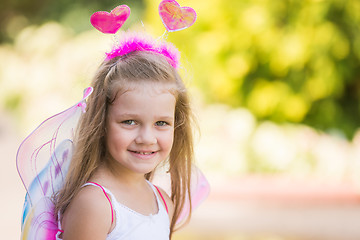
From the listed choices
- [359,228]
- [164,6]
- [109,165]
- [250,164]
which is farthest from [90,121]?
[250,164]

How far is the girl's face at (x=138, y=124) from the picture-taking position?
186cm

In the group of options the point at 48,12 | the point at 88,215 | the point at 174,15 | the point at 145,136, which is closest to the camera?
the point at 88,215

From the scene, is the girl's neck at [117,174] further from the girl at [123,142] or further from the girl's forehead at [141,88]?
the girl's forehead at [141,88]

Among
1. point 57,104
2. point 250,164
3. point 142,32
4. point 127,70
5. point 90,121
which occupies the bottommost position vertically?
point 90,121

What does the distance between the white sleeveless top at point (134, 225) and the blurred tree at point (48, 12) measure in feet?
31.1

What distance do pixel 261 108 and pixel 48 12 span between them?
8039mm

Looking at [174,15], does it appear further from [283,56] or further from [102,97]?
[283,56]

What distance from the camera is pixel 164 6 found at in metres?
2.09

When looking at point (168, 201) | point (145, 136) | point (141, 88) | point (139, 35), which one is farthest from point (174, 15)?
point (168, 201)

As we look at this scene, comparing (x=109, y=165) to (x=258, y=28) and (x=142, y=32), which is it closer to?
(x=142, y=32)

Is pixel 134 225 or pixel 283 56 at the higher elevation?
pixel 283 56

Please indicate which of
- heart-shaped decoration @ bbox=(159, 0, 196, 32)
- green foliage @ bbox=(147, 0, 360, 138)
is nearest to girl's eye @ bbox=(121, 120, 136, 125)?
heart-shaped decoration @ bbox=(159, 0, 196, 32)

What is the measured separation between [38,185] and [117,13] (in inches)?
25.9

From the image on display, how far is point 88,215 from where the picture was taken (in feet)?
5.73
